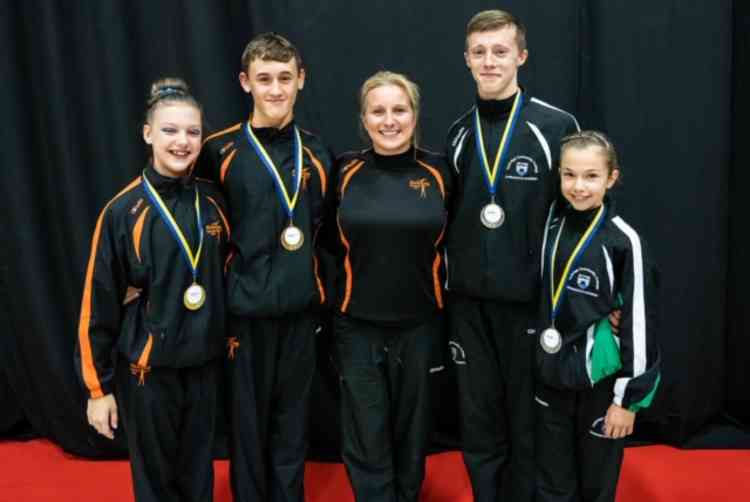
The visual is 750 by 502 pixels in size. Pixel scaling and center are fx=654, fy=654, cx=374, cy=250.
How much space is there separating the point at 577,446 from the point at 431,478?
924 millimetres

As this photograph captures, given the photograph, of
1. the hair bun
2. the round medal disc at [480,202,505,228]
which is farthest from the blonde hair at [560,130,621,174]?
the hair bun

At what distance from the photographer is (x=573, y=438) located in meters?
2.31

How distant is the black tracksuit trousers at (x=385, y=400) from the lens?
7.93 feet

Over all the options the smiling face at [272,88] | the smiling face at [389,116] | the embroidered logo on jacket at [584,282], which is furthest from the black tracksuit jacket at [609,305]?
the smiling face at [272,88]

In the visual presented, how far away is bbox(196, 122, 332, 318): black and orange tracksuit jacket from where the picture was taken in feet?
7.56

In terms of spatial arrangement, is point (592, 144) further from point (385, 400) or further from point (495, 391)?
point (385, 400)

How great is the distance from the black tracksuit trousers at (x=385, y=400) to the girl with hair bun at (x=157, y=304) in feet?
1.64

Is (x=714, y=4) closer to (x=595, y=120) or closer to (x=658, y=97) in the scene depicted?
(x=658, y=97)

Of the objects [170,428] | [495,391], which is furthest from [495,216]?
[170,428]

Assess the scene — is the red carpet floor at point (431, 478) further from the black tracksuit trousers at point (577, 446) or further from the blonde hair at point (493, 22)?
the blonde hair at point (493, 22)

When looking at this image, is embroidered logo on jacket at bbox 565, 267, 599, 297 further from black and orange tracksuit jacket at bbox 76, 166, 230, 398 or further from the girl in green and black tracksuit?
black and orange tracksuit jacket at bbox 76, 166, 230, 398

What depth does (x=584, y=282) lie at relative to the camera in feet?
7.21

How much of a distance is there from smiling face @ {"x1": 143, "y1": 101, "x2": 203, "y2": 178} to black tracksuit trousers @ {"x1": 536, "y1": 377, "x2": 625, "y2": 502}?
4.89 ft

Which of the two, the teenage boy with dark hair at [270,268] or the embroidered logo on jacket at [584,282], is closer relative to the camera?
the embroidered logo on jacket at [584,282]
